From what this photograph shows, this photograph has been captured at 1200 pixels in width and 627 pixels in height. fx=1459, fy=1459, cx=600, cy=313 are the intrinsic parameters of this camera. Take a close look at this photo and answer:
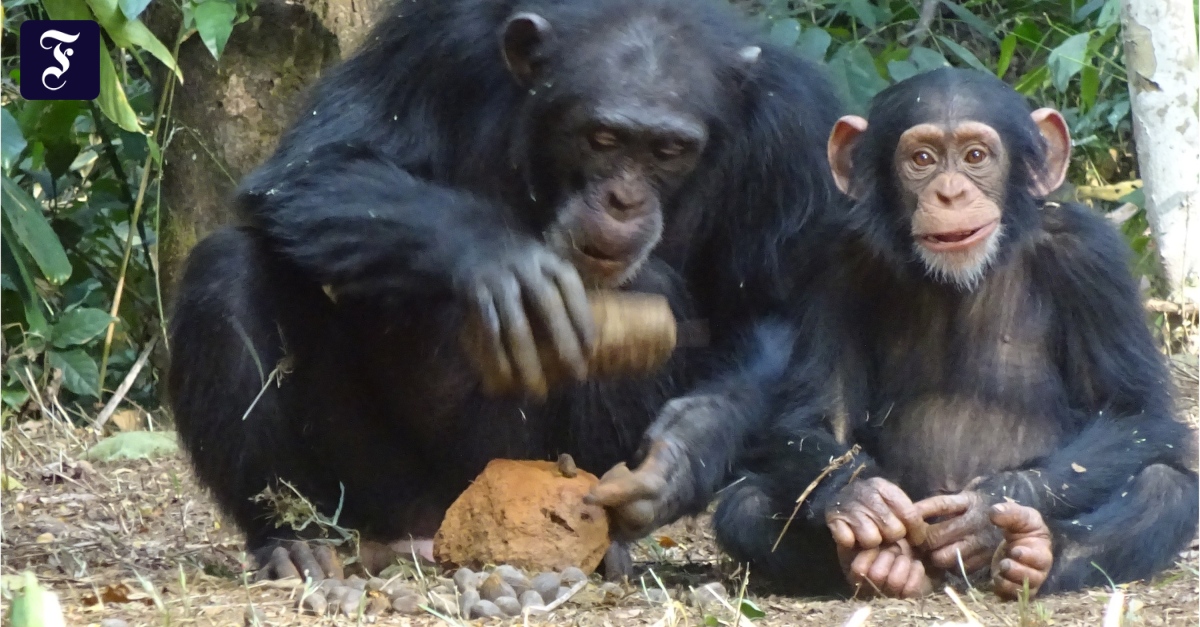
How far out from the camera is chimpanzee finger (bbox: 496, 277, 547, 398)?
327 cm

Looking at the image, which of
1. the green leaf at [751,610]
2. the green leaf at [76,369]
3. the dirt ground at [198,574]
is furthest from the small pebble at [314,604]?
the green leaf at [76,369]

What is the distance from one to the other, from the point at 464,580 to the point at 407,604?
162 millimetres

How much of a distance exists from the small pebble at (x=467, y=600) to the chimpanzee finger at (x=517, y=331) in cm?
49

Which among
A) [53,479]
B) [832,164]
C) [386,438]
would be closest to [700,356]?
[832,164]

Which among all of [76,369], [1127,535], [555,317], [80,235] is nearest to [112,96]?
[555,317]

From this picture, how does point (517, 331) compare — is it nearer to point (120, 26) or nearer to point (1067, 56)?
point (120, 26)

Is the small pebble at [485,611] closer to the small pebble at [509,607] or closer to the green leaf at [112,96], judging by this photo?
the small pebble at [509,607]

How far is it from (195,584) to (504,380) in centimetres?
100

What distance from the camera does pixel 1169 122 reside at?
5.27 meters

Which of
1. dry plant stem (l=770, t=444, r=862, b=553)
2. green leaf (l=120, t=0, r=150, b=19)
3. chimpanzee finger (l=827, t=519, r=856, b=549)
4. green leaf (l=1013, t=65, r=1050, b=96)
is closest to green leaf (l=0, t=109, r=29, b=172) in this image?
green leaf (l=120, t=0, r=150, b=19)

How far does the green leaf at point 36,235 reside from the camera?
5.19m

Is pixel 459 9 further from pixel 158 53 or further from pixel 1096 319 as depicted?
pixel 1096 319

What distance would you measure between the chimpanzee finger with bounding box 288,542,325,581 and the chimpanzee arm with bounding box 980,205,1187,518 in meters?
1.77

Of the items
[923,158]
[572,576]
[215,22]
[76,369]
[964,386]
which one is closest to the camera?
[572,576]
